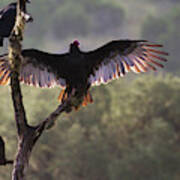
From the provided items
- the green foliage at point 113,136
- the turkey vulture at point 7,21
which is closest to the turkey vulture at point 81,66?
the turkey vulture at point 7,21

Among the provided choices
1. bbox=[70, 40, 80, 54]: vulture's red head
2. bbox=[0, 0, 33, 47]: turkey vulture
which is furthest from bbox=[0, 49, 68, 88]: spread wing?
bbox=[0, 0, 33, 47]: turkey vulture

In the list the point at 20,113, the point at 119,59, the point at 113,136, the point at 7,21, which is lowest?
the point at 113,136

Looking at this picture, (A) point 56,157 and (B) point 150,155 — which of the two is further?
(A) point 56,157

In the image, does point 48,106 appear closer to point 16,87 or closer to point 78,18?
point 16,87

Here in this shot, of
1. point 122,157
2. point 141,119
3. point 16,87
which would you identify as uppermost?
point 16,87

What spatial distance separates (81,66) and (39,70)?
740mm

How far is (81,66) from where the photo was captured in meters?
6.55

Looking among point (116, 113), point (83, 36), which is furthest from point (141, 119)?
point (83, 36)

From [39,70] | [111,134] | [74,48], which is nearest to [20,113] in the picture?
[74,48]

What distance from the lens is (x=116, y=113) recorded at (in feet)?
118

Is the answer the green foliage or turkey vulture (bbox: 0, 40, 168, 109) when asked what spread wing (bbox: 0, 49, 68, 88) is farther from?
the green foliage

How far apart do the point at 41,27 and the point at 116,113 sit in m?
65.1

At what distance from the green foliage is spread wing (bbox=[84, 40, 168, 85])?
24.2 m

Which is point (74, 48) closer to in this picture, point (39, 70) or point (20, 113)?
point (39, 70)
